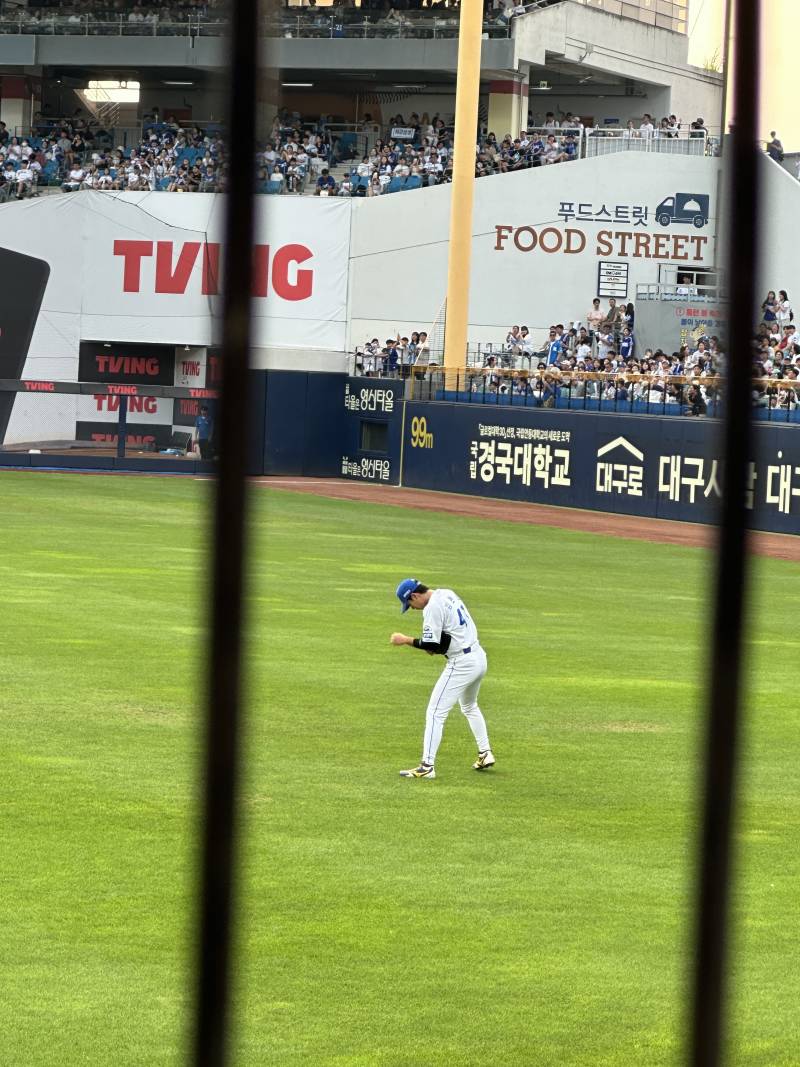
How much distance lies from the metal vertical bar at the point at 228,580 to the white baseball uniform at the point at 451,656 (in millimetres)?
10986

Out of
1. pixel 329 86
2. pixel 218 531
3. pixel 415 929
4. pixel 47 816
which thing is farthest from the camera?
pixel 329 86

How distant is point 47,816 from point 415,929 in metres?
3.19

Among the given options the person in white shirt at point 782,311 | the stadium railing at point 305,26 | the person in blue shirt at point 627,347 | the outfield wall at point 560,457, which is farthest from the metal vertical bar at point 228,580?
the stadium railing at point 305,26

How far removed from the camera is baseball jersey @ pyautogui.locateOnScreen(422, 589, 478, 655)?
12367 mm

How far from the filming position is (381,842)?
10891mm

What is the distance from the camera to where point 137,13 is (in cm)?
5675

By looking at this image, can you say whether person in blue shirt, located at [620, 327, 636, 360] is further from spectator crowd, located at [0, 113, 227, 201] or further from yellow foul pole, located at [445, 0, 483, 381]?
spectator crowd, located at [0, 113, 227, 201]

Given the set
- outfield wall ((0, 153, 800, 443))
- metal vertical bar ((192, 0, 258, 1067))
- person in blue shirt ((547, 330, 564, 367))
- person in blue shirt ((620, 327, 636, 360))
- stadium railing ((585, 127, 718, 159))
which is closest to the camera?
metal vertical bar ((192, 0, 258, 1067))

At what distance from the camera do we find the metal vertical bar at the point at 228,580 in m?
1.29

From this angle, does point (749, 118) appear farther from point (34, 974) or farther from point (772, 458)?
point (772, 458)

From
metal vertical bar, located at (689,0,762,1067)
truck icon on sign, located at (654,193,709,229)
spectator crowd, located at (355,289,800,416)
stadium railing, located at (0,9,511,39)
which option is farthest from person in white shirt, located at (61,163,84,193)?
metal vertical bar, located at (689,0,762,1067)

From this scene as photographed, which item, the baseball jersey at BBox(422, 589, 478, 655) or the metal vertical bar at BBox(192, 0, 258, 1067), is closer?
the metal vertical bar at BBox(192, 0, 258, 1067)

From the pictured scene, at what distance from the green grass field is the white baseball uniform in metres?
0.52

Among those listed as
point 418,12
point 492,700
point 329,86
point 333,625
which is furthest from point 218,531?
point 329,86
